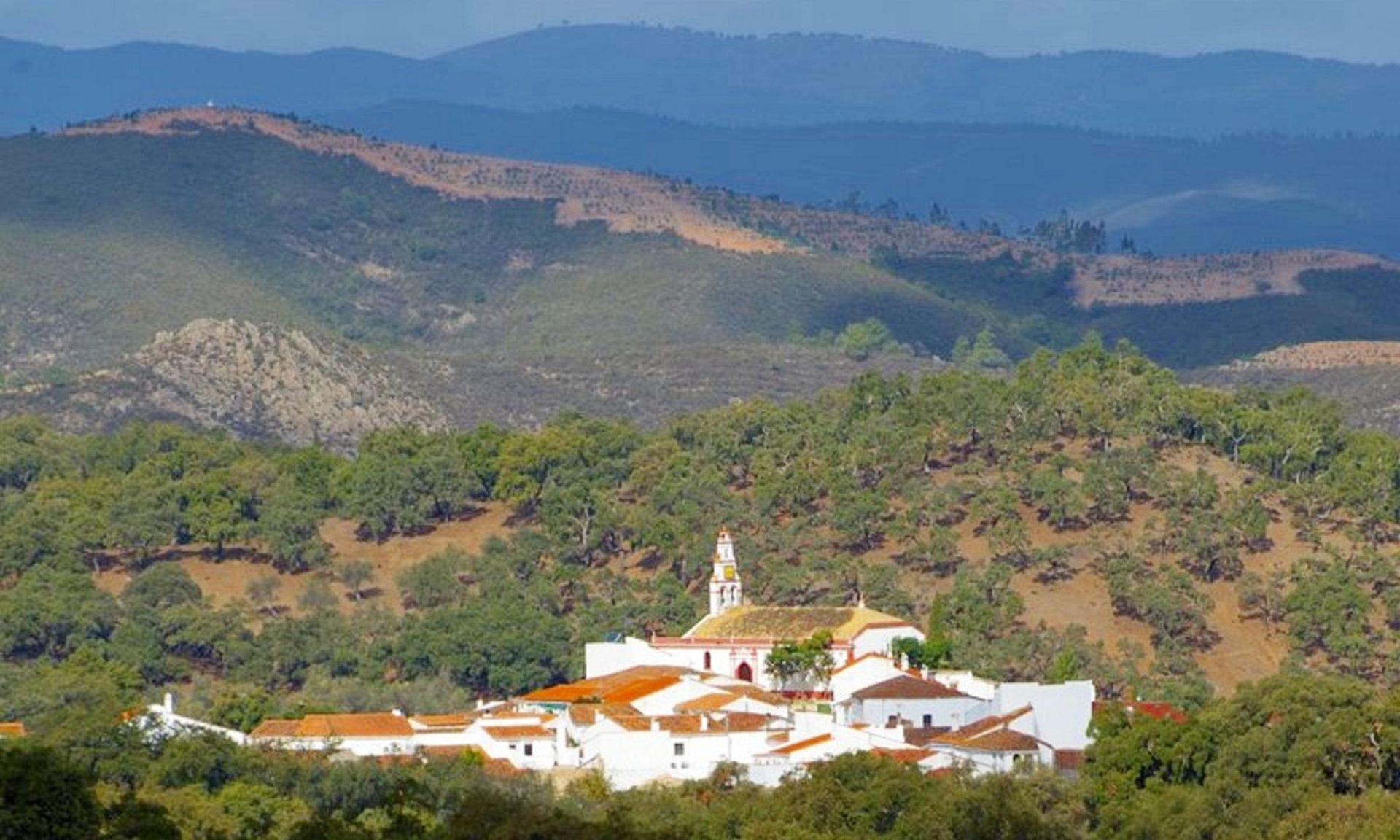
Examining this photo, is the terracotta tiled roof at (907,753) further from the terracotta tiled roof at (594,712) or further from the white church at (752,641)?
the white church at (752,641)

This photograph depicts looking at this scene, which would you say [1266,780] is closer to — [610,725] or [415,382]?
[610,725]

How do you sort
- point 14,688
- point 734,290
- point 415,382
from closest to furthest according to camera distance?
1. point 14,688
2. point 415,382
3. point 734,290

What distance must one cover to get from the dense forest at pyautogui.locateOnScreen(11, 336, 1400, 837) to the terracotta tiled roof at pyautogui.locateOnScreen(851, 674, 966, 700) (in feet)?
18.3

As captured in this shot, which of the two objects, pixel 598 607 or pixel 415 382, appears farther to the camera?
pixel 415 382

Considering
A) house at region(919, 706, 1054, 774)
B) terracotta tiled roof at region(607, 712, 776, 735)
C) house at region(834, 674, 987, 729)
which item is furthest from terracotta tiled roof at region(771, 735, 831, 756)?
house at region(834, 674, 987, 729)

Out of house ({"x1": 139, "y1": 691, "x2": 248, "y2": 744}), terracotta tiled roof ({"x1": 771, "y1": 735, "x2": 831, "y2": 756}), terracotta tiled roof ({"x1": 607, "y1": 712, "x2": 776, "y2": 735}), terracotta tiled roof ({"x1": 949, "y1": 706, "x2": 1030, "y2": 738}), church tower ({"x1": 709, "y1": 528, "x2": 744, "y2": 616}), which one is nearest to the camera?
terracotta tiled roof ({"x1": 771, "y1": 735, "x2": 831, "y2": 756})

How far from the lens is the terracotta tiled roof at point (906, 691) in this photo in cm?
9012

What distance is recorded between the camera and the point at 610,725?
86.9 m

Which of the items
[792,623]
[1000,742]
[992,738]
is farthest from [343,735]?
[792,623]

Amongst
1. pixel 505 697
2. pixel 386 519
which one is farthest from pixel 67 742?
pixel 386 519

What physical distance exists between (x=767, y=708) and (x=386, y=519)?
33636 millimetres

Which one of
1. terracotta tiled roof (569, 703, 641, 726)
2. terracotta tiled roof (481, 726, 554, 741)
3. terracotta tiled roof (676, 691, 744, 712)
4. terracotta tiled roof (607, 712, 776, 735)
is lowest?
terracotta tiled roof (481, 726, 554, 741)

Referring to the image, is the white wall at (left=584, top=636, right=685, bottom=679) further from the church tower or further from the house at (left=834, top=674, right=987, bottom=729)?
the house at (left=834, top=674, right=987, bottom=729)

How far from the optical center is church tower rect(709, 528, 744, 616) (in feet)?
338
